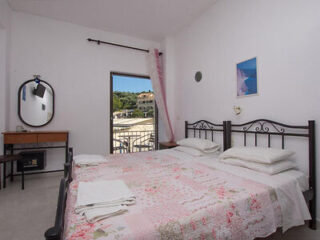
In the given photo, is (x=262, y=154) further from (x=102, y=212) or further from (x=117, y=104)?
(x=117, y=104)

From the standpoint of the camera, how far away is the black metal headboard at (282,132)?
155cm

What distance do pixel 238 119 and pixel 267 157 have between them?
2.90 feet

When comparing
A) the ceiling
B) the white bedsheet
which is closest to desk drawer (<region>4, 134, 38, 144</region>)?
the ceiling

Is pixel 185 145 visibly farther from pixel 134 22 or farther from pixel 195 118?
pixel 134 22

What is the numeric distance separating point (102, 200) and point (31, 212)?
1.61 m

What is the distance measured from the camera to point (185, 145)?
8.72 ft

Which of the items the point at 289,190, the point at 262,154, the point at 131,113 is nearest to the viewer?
the point at 289,190

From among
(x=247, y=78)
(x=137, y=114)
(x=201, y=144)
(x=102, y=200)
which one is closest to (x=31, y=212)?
(x=102, y=200)

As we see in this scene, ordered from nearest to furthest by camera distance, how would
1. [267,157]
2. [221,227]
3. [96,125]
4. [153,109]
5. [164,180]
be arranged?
[221,227] < [164,180] < [267,157] < [96,125] < [153,109]

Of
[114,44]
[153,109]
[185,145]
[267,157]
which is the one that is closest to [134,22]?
[114,44]

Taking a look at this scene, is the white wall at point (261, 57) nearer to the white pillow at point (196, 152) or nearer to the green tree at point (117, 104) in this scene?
the white pillow at point (196, 152)

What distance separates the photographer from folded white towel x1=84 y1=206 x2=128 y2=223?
0.82 m

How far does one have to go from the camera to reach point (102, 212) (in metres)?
→ 0.86

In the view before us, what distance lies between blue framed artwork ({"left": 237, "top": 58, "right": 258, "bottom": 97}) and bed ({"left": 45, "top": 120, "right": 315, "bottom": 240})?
0.50 m
